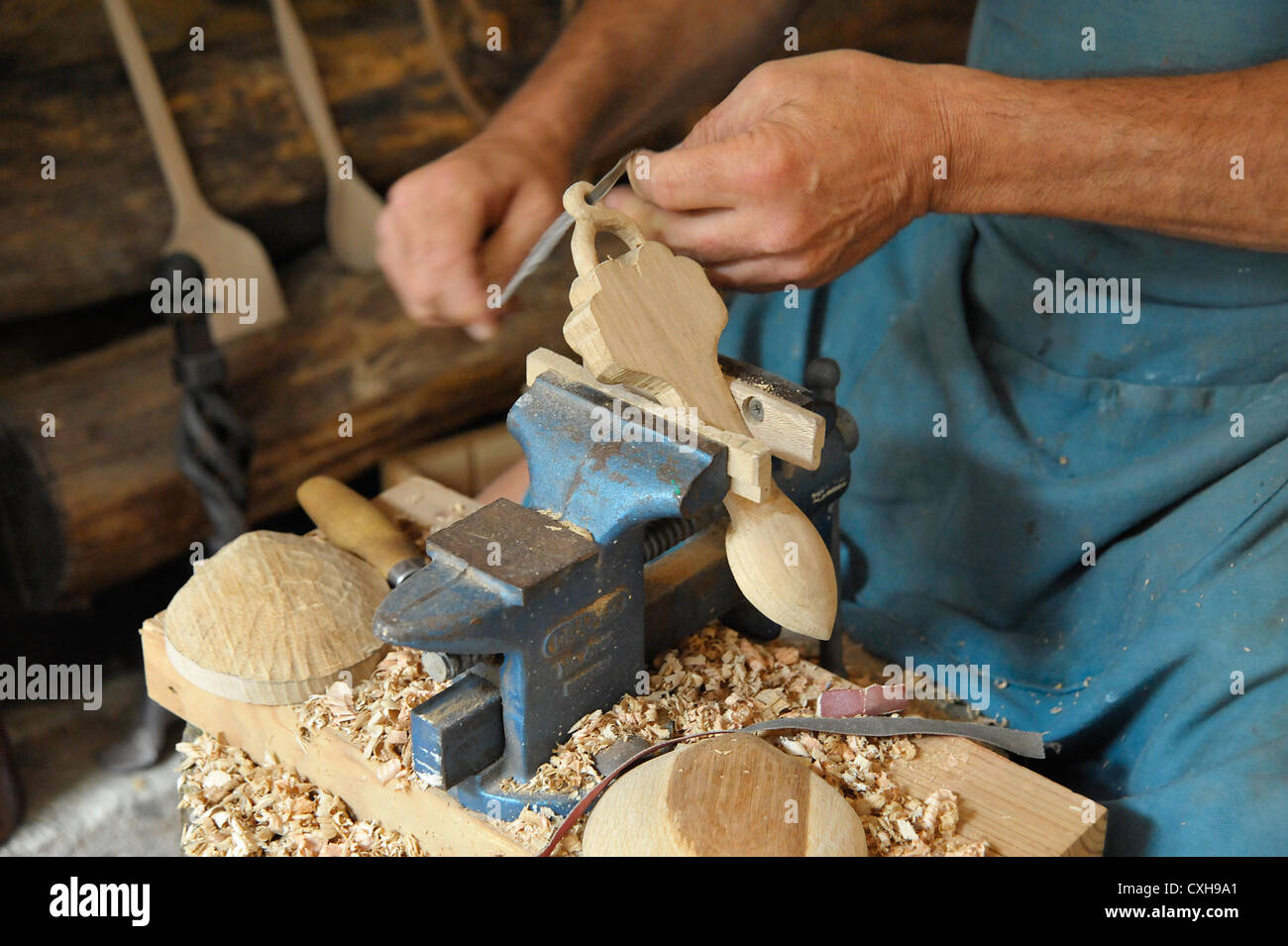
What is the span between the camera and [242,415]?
210 centimetres

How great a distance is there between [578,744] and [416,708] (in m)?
0.13

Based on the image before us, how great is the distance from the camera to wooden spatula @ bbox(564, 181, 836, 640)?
894mm

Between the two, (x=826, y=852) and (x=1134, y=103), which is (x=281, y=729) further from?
(x=1134, y=103)

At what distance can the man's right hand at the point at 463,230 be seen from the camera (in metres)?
1.10

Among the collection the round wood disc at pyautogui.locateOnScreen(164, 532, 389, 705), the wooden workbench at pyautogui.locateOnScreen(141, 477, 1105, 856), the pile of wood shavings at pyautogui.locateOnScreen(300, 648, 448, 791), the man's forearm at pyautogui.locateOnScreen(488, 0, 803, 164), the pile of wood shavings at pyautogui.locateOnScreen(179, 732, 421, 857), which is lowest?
the pile of wood shavings at pyautogui.locateOnScreen(179, 732, 421, 857)

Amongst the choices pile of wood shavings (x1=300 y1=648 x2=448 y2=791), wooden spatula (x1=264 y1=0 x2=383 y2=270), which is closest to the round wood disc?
pile of wood shavings (x1=300 y1=648 x2=448 y2=791)

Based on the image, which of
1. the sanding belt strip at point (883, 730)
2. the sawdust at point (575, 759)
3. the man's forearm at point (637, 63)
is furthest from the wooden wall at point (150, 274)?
the sanding belt strip at point (883, 730)

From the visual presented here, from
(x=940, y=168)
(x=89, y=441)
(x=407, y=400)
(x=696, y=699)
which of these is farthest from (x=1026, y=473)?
(x=89, y=441)

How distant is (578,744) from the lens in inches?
37.6

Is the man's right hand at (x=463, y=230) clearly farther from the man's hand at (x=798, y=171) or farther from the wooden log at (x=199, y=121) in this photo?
the wooden log at (x=199, y=121)

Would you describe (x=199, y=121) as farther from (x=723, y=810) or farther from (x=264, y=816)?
(x=723, y=810)

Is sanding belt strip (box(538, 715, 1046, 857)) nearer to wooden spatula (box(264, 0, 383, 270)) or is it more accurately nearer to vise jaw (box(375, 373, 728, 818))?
vise jaw (box(375, 373, 728, 818))

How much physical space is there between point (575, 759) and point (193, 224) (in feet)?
5.01

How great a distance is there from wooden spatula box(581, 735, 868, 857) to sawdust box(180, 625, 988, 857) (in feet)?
0.16
